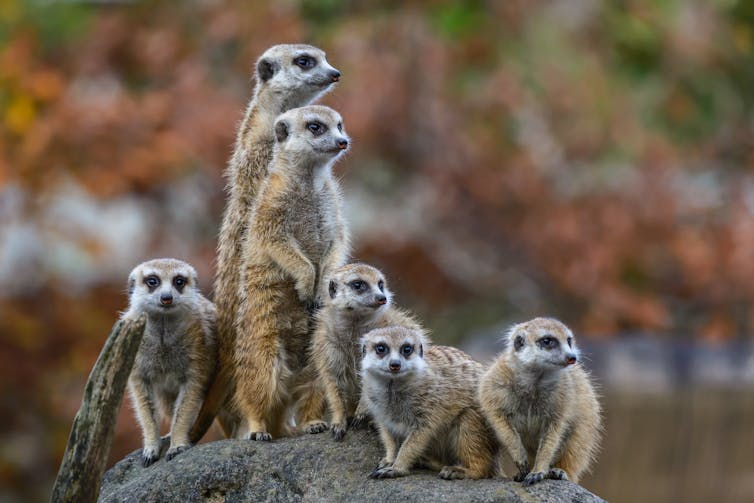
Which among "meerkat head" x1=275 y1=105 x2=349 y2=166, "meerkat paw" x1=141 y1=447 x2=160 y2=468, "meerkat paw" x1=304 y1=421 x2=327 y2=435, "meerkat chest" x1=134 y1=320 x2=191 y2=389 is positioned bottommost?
"meerkat paw" x1=141 y1=447 x2=160 y2=468

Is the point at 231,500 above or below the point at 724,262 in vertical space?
below

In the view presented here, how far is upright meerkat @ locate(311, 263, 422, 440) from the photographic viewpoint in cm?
523

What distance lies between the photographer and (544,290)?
34.5 ft

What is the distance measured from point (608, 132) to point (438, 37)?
180 centimetres

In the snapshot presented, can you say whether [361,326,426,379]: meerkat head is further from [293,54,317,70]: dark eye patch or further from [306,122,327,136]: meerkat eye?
[293,54,317,70]: dark eye patch

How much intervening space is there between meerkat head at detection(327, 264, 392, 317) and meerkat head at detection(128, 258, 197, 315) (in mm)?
672

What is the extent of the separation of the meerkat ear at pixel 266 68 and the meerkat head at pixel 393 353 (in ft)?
5.25

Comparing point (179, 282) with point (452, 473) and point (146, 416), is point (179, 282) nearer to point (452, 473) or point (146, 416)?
point (146, 416)

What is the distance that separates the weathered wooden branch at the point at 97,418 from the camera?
15.6ft

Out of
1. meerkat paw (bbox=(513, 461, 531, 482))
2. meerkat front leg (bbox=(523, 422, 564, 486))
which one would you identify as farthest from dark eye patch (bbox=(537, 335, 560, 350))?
meerkat paw (bbox=(513, 461, 531, 482))

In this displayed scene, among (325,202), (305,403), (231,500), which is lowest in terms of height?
(231,500)

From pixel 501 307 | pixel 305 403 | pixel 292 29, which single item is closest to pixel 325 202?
pixel 305 403

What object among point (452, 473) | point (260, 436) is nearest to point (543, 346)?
point (452, 473)

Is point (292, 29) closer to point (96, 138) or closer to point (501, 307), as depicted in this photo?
point (96, 138)
